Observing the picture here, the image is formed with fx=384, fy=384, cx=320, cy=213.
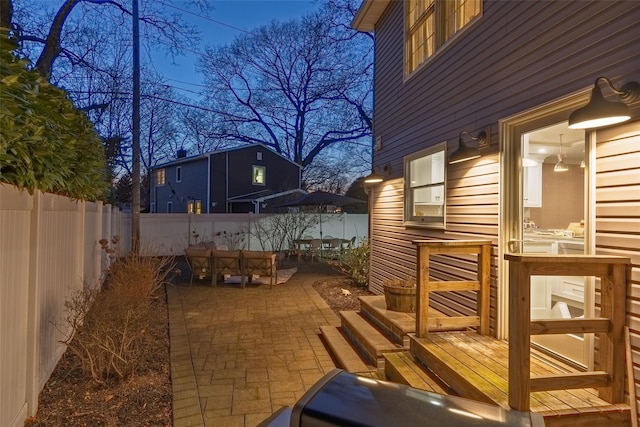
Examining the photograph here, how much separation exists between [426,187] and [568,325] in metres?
3.31

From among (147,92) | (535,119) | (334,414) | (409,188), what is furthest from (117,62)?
(334,414)

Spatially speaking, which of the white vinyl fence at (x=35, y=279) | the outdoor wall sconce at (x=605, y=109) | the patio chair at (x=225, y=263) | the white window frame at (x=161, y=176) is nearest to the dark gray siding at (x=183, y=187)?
the white window frame at (x=161, y=176)

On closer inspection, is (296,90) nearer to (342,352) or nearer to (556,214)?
(342,352)

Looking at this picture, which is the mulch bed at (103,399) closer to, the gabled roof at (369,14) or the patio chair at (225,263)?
the patio chair at (225,263)

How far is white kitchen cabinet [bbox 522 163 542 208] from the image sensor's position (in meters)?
3.42

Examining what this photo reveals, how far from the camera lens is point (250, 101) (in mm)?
26812

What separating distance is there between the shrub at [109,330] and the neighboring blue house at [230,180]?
13.7 m

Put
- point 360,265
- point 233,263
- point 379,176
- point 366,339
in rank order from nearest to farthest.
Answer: point 366,339, point 379,176, point 233,263, point 360,265

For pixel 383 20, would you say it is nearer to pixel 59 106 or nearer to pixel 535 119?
pixel 535 119

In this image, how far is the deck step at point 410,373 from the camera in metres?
3.09

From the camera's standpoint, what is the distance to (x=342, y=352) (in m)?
4.32

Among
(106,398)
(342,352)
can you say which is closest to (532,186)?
(342,352)

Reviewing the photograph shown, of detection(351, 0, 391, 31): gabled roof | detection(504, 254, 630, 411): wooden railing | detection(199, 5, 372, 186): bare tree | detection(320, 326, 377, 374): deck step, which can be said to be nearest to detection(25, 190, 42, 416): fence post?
detection(320, 326, 377, 374): deck step

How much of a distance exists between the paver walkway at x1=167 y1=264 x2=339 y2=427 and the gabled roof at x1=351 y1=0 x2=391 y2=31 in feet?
17.8
